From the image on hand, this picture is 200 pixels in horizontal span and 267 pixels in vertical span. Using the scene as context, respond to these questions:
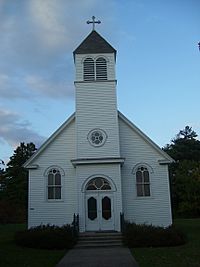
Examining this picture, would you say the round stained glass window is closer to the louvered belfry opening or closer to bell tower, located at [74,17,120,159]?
bell tower, located at [74,17,120,159]

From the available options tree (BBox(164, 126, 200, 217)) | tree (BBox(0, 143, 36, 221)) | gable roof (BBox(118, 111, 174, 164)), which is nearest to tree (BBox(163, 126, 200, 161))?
tree (BBox(164, 126, 200, 217))

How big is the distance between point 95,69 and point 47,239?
1156 cm

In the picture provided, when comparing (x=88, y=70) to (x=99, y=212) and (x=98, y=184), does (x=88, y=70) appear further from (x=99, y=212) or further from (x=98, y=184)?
(x=99, y=212)

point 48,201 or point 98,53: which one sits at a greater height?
point 98,53

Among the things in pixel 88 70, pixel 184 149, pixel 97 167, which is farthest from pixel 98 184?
pixel 184 149

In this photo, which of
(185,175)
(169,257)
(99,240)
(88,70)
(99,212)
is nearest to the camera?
(169,257)

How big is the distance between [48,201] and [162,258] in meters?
11.2

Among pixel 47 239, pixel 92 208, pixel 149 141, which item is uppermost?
pixel 149 141

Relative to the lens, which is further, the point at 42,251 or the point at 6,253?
the point at 42,251

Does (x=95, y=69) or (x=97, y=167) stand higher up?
(x=95, y=69)

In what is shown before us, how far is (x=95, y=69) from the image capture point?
2617cm

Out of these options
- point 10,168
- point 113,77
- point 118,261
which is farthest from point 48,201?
point 10,168

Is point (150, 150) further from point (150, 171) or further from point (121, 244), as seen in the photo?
point (121, 244)

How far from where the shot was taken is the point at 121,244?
67.8 ft
